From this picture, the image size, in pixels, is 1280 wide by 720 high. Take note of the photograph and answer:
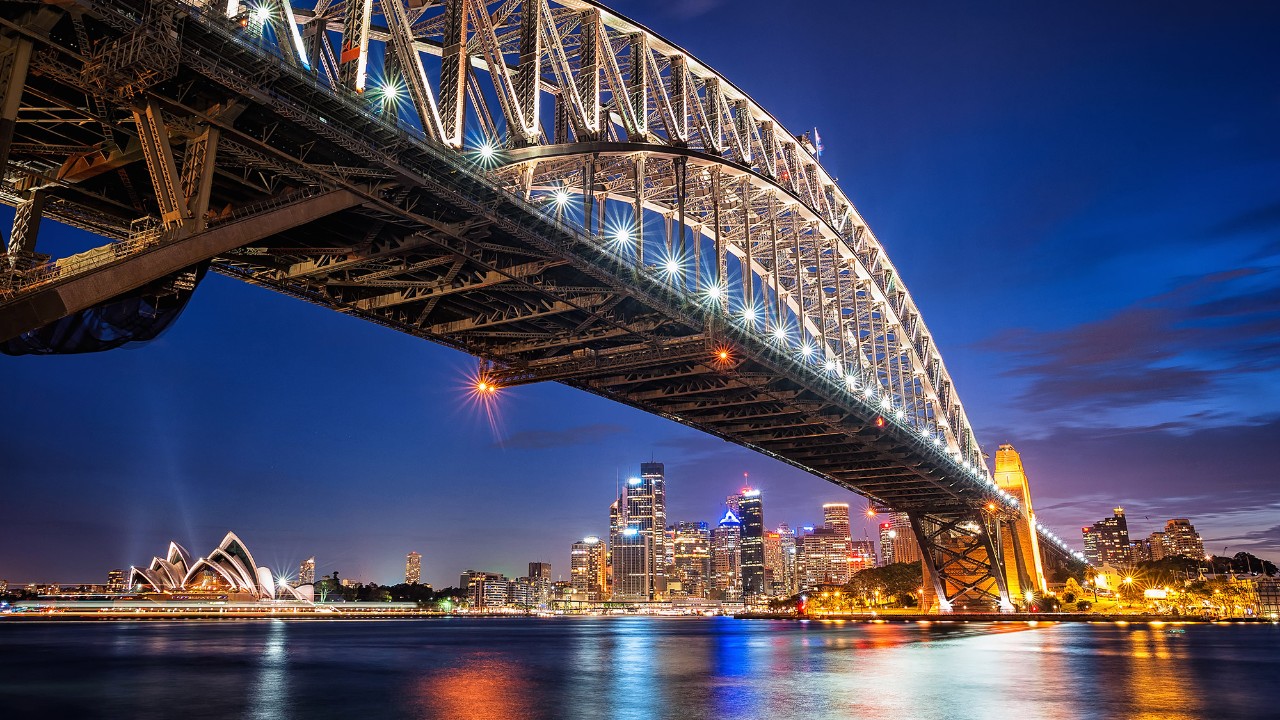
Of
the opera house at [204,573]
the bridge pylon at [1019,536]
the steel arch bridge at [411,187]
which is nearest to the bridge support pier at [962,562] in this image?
the bridge pylon at [1019,536]

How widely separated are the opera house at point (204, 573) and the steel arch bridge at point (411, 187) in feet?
376

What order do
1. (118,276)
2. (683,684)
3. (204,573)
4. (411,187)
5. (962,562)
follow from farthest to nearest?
(204,573) < (962,562) < (683,684) < (411,187) < (118,276)

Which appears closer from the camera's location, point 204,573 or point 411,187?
point 411,187

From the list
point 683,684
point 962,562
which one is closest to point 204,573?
point 962,562

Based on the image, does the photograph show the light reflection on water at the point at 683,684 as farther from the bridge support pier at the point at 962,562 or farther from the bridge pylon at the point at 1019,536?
the bridge pylon at the point at 1019,536

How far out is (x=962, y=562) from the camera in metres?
92.4

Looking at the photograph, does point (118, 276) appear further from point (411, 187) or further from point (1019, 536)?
point (1019, 536)

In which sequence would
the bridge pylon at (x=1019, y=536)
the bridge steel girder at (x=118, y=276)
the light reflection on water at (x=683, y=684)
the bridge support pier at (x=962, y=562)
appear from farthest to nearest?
the bridge pylon at (x=1019, y=536) < the bridge support pier at (x=962, y=562) < the light reflection on water at (x=683, y=684) < the bridge steel girder at (x=118, y=276)

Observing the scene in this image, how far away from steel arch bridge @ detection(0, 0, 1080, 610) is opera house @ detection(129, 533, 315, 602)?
11459 centimetres

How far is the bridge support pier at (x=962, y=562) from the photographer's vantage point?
84000 mm

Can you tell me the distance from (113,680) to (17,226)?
63.7 ft

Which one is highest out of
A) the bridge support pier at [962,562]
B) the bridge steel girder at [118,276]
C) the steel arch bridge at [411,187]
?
the steel arch bridge at [411,187]

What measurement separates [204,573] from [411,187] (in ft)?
504

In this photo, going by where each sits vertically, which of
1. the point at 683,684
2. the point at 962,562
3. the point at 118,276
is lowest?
the point at 683,684
